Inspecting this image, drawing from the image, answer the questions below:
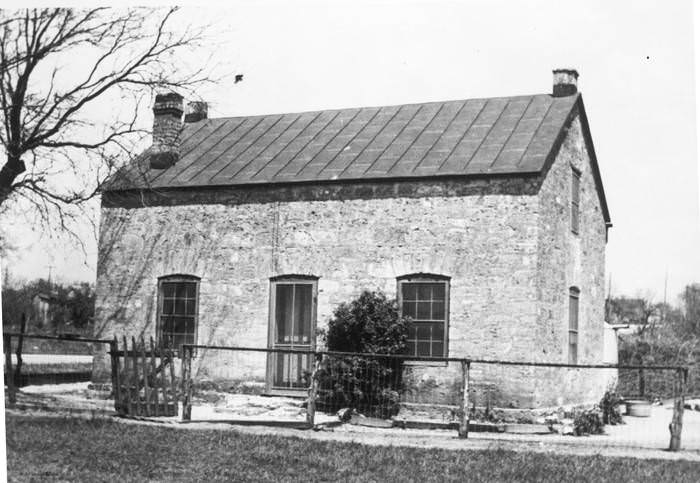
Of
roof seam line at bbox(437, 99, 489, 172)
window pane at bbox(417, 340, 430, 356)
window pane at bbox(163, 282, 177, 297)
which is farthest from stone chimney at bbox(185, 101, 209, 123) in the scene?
window pane at bbox(417, 340, 430, 356)

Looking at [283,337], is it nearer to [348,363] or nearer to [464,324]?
[348,363]

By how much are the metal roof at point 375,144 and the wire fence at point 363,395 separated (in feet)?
10.9

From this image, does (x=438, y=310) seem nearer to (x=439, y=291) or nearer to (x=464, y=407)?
(x=439, y=291)

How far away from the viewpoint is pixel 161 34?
13438 mm

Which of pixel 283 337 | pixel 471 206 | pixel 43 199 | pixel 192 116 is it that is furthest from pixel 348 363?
pixel 192 116

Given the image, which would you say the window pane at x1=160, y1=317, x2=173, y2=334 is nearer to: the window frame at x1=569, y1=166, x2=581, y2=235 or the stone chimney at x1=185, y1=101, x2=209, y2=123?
the stone chimney at x1=185, y1=101, x2=209, y2=123

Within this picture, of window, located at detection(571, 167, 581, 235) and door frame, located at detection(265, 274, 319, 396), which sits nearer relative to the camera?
door frame, located at detection(265, 274, 319, 396)

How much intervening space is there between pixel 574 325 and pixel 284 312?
18.5 feet

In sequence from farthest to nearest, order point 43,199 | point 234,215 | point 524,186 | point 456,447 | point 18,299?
point 234,215, point 18,299, point 524,186, point 43,199, point 456,447

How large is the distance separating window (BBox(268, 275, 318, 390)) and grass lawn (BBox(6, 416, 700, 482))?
4955 mm

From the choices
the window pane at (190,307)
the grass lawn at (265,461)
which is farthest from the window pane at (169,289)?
the grass lawn at (265,461)

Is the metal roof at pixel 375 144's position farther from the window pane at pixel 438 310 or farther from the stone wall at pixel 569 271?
the window pane at pixel 438 310

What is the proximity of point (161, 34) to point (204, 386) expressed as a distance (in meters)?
6.69

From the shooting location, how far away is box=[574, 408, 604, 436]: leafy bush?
538 inches
